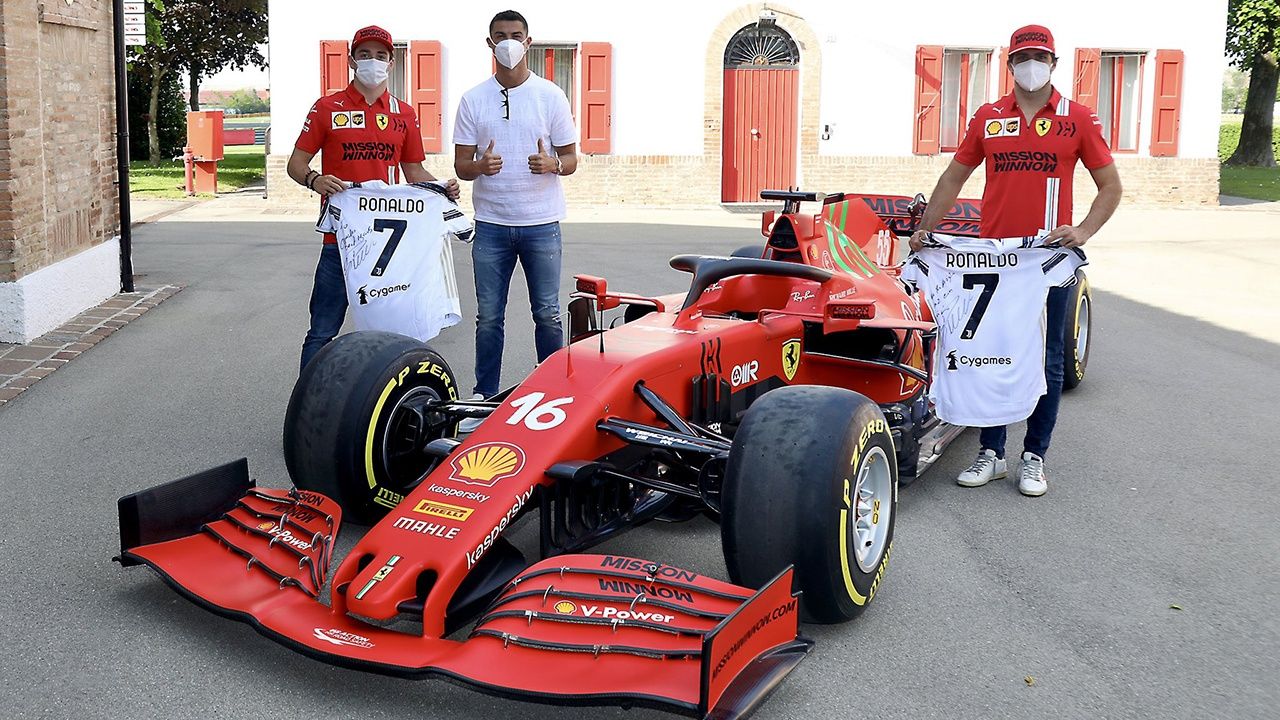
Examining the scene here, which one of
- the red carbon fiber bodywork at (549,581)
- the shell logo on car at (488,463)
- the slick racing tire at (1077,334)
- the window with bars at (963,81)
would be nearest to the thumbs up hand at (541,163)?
the red carbon fiber bodywork at (549,581)

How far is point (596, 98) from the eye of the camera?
2064 cm

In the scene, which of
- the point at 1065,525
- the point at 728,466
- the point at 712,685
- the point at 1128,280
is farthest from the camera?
the point at 1128,280

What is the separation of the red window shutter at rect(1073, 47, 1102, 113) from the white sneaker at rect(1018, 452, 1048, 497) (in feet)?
55.1

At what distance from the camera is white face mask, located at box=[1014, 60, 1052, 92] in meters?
5.50

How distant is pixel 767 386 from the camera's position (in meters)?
5.42

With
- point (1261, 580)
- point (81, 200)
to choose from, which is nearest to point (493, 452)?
point (1261, 580)

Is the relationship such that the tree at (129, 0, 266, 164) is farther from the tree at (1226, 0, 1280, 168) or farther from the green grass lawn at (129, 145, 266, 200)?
the tree at (1226, 0, 1280, 168)

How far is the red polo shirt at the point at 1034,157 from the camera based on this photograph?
18.4 ft

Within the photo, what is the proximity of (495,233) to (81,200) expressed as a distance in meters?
5.31

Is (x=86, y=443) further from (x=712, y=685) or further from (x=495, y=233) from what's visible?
(x=712, y=685)

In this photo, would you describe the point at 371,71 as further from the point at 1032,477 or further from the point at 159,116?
the point at 159,116

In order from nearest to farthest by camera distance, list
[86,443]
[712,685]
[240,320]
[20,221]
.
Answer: [712,685], [86,443], [20,221], [240,320]

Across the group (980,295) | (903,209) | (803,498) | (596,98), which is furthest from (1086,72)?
(803,498)

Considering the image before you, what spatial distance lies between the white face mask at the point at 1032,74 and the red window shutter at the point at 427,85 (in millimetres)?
15505
